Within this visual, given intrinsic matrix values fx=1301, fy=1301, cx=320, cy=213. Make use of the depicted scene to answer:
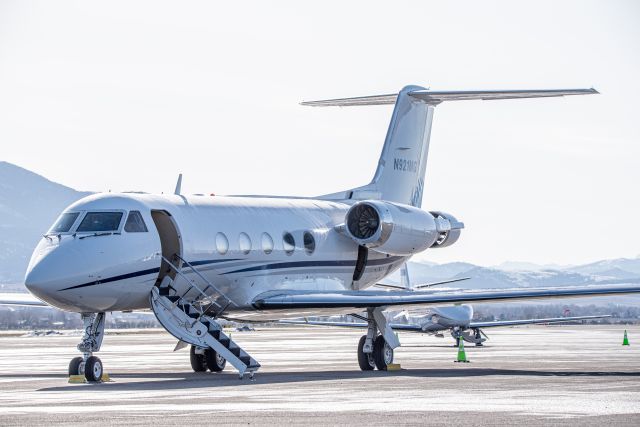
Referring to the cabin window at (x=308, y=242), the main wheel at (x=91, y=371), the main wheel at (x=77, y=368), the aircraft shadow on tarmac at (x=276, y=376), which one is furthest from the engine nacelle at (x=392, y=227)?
the main wheel at (x=77, y=368)

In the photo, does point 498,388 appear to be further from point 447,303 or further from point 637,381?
point 447,303

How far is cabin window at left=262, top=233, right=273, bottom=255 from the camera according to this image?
2967cm

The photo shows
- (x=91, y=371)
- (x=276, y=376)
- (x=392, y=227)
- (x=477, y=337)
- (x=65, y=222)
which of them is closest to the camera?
(x=91, y=371)

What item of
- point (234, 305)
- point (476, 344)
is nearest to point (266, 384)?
point (234, 305)

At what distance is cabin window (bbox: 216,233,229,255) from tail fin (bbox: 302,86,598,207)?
7.06 meters

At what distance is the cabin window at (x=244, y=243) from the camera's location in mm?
28828

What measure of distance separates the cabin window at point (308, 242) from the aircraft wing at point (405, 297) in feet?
7.03

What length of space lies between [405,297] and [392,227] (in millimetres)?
2729

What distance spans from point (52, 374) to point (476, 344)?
28946 millimetres

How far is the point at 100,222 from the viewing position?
25.6m

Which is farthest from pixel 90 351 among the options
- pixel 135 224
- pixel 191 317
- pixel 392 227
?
pixel 392 227

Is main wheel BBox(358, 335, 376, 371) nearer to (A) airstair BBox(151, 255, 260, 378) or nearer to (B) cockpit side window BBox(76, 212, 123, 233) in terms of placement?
(A) airstair BBox(151, 255, 260, 378)

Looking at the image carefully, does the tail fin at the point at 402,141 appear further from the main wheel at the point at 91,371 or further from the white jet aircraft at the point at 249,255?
the main wheel at the point at 91,371

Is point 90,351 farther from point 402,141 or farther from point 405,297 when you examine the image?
point 402,141
